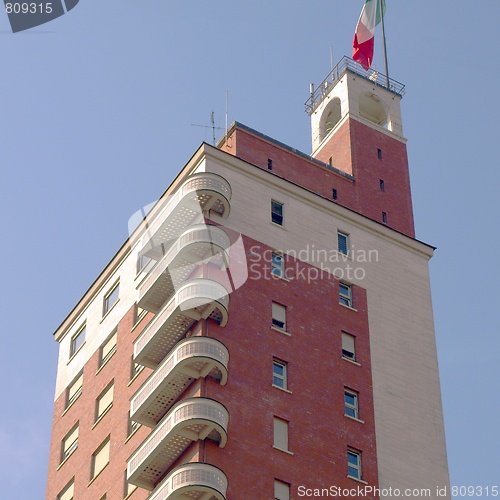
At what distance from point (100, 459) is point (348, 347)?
14422 millimetres

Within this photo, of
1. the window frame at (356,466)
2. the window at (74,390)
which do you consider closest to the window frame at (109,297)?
the window at (74,390)

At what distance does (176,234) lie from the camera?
82812mm

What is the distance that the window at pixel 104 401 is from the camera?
84.2 meters

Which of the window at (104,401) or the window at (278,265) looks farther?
the window at (104,401)

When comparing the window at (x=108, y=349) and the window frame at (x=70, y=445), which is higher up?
the window at (x=108, y=349)

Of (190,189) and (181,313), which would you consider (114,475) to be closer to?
(181,313)

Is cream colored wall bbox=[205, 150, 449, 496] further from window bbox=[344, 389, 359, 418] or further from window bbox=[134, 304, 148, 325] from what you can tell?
window bbox=[134, 304, 148, 325]

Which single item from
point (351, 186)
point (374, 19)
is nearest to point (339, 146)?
point (351, 186)

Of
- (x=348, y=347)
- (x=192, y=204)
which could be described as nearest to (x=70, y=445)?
(x=192, y=204)

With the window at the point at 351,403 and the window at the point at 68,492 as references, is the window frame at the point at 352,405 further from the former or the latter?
the window at the point at 68,492

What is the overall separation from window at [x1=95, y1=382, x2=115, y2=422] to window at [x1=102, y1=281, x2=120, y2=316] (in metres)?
6.19

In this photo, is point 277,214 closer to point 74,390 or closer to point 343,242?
point 343,242

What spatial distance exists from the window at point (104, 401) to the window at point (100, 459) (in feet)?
7.72

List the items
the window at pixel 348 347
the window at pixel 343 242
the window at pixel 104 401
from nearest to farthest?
the window at pixel 348 347, the window at pixel 104 401, the window at pixel 343 242
